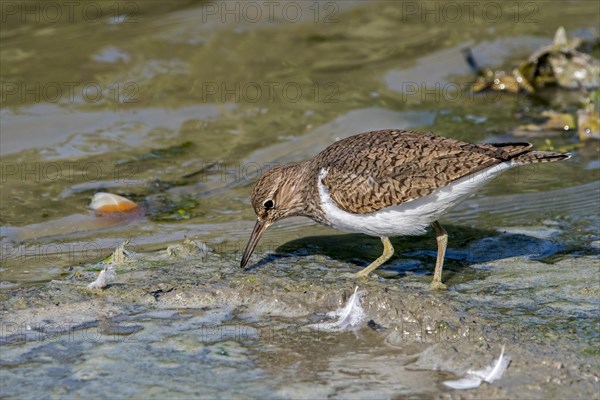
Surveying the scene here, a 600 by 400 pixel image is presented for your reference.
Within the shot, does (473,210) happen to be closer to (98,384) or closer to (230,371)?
(230,371)

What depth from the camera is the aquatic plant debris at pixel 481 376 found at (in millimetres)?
5168

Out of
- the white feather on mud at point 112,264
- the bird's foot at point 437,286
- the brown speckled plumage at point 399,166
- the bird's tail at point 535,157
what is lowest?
the bird's foot at point 437,286

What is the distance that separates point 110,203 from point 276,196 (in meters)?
1.85

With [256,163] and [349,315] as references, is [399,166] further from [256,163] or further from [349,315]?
[256,163]

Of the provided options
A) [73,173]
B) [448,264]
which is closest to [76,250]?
[73,173]

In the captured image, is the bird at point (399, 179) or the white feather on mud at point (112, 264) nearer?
the white feather on mud at point (112, 264)

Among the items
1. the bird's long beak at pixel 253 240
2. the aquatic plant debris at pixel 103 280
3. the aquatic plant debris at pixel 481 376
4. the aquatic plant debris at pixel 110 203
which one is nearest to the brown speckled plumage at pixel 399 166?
the bird's long beak at pixel 253 240

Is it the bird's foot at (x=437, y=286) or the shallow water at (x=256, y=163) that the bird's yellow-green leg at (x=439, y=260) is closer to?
the bird's foot at (x=437, y=286)

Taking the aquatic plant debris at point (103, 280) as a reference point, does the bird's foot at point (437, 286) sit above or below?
below

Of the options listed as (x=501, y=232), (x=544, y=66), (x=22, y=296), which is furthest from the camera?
(x=544, y=66)

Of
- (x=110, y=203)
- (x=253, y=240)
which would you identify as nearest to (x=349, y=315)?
(x=253, y=240)

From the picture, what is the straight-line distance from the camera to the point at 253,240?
287 inches

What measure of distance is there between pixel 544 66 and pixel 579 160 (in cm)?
267

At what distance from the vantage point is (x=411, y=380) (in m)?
5.25
